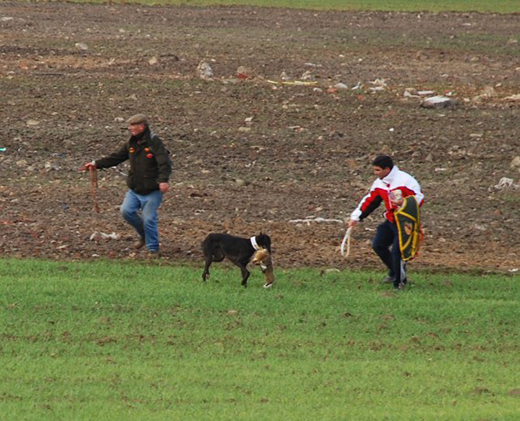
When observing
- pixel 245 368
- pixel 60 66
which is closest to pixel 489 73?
pixel 60 66

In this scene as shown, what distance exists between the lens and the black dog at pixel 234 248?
574 inches

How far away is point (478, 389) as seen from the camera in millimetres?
11555

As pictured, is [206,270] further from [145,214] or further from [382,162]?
[382,162]

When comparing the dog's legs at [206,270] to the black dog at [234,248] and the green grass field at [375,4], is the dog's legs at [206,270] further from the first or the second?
the green grass field at [375,4]

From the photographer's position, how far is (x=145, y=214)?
16.2 m

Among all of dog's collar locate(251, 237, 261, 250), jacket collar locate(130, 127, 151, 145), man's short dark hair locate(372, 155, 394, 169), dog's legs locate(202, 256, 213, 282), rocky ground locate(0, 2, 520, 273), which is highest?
man's short dark hair locate(372, 155, 394, 169)

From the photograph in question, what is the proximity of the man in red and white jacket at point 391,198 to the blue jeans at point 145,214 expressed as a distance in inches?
97.1

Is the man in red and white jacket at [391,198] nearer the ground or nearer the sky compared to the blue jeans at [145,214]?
nearer the sky

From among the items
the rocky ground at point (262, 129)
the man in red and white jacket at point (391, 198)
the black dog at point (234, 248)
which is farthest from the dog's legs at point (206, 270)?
the man in red and white jacket at point (391, 198)

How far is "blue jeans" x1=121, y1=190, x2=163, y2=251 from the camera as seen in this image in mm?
16141

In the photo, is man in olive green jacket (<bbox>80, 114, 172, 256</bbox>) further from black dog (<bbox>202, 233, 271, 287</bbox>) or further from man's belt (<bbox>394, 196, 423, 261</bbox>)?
man's belt (<bbox>394, 196, 423, 261</bbox>)

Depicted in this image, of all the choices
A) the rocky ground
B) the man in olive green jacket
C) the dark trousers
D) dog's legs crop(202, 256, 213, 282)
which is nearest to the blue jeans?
the man in olive green jacket

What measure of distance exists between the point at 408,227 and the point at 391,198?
1.20 ft

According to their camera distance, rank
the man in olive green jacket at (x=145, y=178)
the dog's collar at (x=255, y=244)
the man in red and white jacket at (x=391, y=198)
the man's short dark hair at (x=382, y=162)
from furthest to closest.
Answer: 1. the man in olive green jacket at (x=145, y=178)
2. the man in red and white jacket at (x=391, y=198)
3. the man's short dark hair at (x=382, y=162)
4. the dog's collar at (x=255, y=244)
